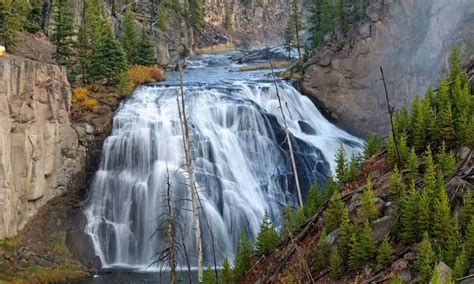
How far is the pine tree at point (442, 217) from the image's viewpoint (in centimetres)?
871

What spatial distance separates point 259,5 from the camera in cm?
11062

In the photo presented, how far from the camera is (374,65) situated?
4056 cm

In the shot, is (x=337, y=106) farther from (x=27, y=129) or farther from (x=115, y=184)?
(x=27, y=129)

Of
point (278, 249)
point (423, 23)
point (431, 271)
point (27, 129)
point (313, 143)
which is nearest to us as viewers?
point (431, 271)

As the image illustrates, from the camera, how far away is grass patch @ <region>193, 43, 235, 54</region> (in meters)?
81.9

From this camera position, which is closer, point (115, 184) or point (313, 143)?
point (115, 184)

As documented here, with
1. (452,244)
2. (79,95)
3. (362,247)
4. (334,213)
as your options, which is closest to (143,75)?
(79,95)

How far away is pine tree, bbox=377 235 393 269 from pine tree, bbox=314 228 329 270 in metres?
1.39

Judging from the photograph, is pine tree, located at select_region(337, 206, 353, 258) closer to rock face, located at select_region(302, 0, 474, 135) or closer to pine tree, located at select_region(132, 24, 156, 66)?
rock face, located at select_region(302, 0, 474, 135)

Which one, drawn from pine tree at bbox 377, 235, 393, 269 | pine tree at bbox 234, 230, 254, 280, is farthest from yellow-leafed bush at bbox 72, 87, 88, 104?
pine tree at bbox 377, 235, 393, 269

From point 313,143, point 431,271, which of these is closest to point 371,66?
point 313,143

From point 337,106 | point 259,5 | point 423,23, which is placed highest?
point 259,5

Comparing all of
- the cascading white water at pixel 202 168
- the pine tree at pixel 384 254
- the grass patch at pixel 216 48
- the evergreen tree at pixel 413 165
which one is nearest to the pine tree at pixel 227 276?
the pine tree at pixel 384 254

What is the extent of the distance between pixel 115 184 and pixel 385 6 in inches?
989
